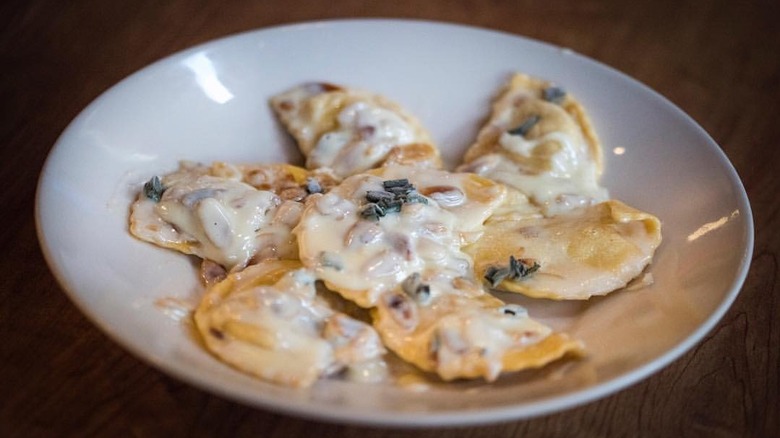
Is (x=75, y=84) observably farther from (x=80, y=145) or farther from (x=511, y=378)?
(x=511, y=378)

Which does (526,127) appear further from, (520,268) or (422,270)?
(422,270)

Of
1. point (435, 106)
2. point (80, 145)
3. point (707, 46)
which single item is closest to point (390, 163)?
point (435, 106)

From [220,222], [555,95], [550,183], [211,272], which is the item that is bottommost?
[211,272]

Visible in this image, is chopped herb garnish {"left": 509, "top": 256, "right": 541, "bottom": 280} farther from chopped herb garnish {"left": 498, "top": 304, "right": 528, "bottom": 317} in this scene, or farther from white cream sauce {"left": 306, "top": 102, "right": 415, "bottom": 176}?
white cream sauce {"left": 306, "top": 102, "right": 415, "bottom": 176}

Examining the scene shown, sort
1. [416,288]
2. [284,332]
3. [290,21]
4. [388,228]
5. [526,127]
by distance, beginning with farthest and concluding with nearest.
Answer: [290,21], [526,127], [388,228], [416,288], [284,332]

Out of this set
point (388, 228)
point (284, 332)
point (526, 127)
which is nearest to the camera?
point (284, 332)

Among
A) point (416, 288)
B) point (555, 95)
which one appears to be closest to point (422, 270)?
point (416, 288)
